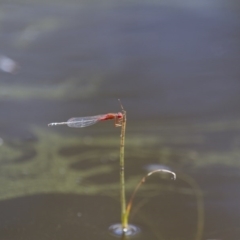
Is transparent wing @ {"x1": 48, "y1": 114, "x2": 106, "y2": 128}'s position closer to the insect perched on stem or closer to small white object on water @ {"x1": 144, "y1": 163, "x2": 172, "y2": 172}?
the insect perched on stem

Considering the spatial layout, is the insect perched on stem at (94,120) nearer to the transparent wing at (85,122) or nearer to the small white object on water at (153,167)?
the transparent wing at (85,122)

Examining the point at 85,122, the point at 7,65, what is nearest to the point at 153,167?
the point at 85,122

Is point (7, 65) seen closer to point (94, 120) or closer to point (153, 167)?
point (153, 167)

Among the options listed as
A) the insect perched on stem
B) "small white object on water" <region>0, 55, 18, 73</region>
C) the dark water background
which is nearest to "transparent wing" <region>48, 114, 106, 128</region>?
the insect perched on stem

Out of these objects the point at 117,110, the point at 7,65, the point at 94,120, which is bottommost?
the point at 94,120

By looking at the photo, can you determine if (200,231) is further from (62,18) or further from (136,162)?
(62,18)

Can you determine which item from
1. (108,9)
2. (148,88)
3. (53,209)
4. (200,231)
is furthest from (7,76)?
(200,231)

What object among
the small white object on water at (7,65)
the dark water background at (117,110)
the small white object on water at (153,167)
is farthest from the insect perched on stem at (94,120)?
the small white object on water at (7,65)
